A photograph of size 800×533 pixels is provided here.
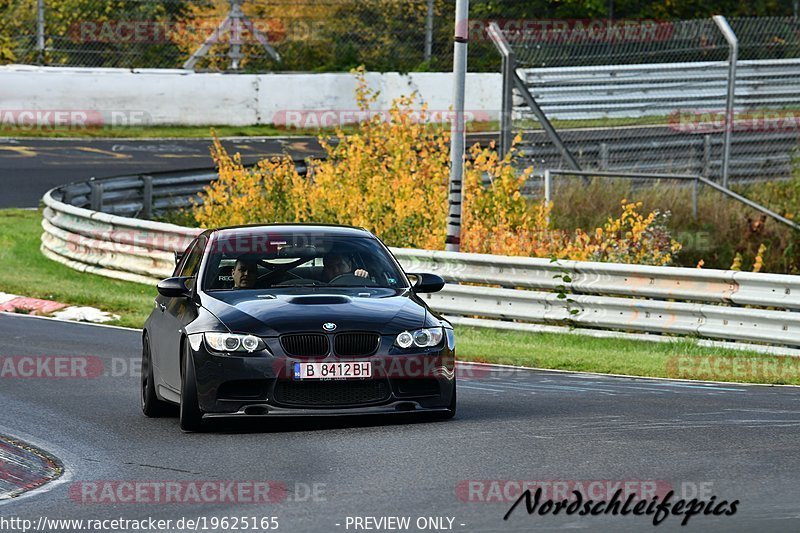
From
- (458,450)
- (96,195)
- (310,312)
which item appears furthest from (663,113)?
(458,450)

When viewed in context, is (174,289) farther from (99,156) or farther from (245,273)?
(99,156)

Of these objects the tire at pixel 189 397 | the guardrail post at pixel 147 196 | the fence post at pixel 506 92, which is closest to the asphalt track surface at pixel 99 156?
the guardrail post at pixel 147 196

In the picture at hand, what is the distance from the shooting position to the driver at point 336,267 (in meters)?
11.5

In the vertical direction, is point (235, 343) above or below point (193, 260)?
below

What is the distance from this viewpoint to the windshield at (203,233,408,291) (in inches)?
447

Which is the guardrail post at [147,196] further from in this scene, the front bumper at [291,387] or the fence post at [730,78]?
the front bumper at [291,387]

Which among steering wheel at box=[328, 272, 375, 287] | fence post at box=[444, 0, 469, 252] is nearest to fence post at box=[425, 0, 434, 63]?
fence post at box=[444, 0, 469, 252]

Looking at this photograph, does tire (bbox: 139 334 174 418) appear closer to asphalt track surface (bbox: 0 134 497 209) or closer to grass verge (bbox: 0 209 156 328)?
grass verge (bbox: 0 209 156 328)

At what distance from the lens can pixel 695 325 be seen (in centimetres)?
1585

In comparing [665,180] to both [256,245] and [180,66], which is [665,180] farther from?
[180,66]

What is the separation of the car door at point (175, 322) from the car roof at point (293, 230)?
225 millimetres

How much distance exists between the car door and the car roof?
0.22m

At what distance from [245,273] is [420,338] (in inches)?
63.3

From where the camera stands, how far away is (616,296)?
16.9 m
